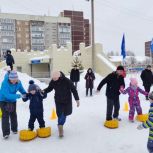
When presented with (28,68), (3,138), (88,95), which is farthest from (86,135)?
(28,68)

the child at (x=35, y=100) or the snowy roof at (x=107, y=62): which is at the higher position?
the snowy roof at (x=107, y=62)

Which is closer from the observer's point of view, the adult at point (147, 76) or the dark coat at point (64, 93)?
the dark coat at point (64, 93)

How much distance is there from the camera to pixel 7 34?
84.4 m

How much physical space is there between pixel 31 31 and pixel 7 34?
772 centimetres

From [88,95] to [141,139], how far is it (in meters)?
9.35

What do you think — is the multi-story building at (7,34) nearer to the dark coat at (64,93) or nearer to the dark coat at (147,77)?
the dark coat at (147,77)

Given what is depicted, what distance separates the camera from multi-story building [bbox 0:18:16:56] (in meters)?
82.1

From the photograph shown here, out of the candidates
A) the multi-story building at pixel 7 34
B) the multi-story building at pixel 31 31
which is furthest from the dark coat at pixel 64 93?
the multi-story building at pixel 31 31

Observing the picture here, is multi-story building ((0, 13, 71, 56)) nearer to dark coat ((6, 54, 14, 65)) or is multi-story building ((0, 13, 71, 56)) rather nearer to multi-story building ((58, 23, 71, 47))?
multi-story building ((58, 23, 71, 47))

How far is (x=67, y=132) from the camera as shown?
737 centimetres

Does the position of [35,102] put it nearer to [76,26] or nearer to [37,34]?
[37,34]

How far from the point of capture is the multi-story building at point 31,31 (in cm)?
8331

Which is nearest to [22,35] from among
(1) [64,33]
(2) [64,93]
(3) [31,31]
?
(3) [31,31]

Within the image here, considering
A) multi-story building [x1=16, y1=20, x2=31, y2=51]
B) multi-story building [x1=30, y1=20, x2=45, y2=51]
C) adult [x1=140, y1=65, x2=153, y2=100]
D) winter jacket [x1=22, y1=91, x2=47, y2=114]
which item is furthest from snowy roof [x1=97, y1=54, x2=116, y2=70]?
multi-story building [x1=30, y1=20, x2=45, y2=51]
